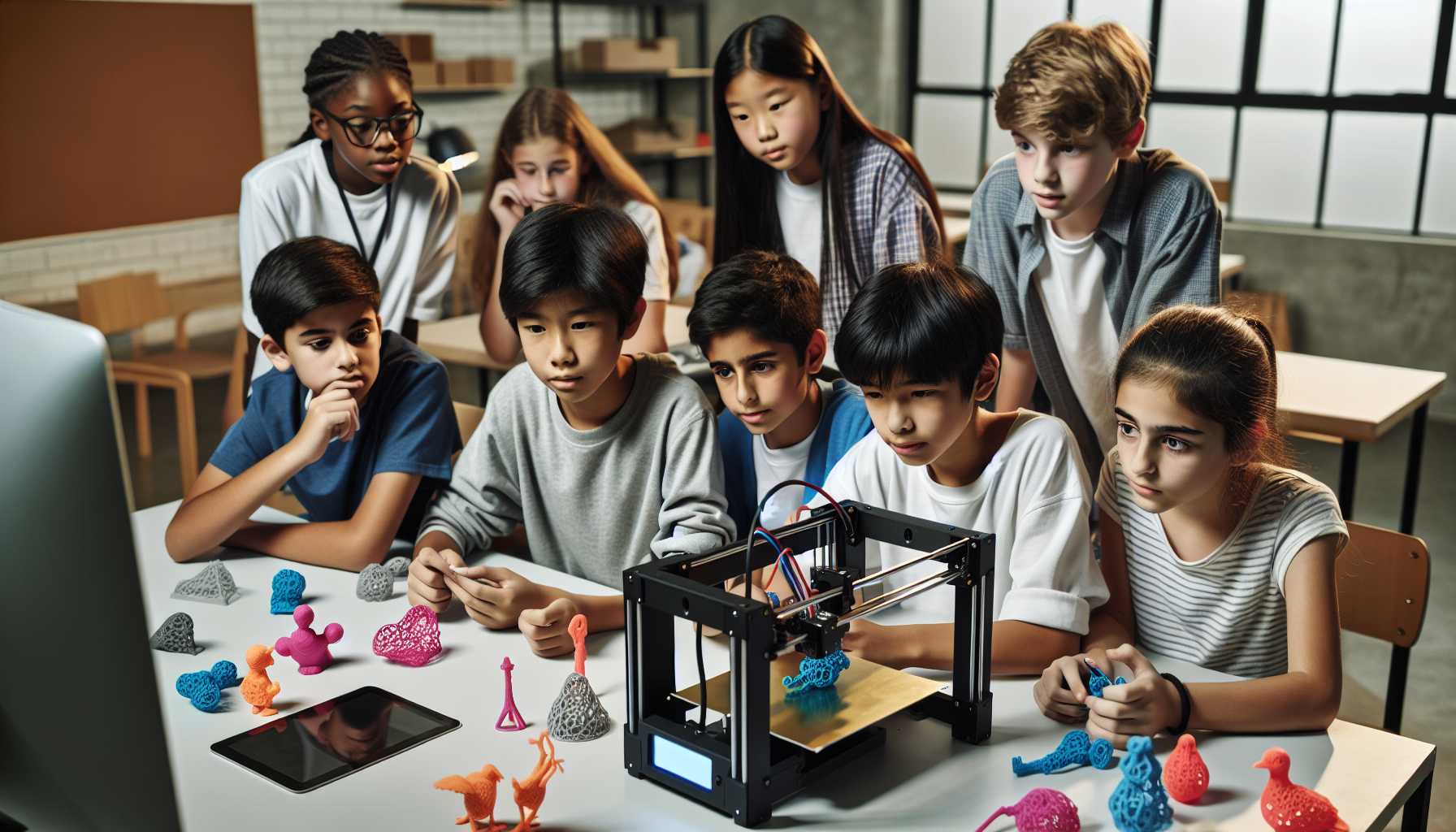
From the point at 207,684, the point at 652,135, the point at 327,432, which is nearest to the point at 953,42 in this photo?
the point at 652,135

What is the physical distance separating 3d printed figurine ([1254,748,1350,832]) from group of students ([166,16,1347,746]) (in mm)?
154

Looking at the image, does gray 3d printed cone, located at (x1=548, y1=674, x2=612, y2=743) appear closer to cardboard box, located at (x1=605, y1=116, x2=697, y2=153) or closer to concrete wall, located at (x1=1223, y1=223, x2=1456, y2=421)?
concrete wall, located at (x1=1223, y1=223, x2=1456, y2=421)

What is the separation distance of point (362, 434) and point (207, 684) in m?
0.68

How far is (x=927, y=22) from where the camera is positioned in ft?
22.3

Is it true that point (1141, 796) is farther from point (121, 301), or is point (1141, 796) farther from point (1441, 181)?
point (1441, 181)

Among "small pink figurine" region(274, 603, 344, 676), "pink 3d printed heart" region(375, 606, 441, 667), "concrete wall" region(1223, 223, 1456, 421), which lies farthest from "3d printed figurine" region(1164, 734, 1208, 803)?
"concrete wall" region(1223, 223, 1456, 421)

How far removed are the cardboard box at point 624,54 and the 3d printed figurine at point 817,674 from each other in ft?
19.6

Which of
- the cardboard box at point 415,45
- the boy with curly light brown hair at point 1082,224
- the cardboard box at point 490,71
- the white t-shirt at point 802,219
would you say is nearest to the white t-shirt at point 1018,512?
the boy with curly light brown hair at point 1082,224

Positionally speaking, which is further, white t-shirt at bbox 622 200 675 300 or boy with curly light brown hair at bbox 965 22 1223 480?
white t-shirt at bbox 622 200 675 300

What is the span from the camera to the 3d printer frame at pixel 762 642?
115cm

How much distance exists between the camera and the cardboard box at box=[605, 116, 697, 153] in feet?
23.4

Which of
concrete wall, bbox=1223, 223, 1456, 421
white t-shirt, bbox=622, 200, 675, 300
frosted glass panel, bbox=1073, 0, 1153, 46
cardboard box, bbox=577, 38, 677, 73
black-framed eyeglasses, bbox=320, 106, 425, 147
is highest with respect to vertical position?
frosted glass panel, bbox=1073, 0, 1153, 46

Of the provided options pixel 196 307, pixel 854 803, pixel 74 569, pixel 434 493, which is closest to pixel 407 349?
pixel 434 493

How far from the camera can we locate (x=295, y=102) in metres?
5.78
